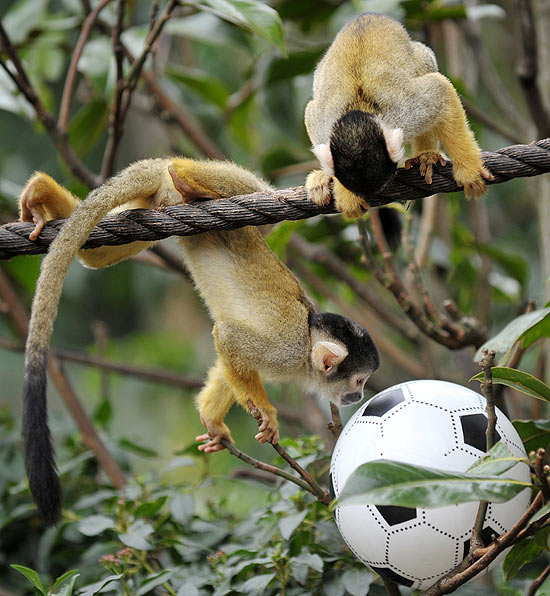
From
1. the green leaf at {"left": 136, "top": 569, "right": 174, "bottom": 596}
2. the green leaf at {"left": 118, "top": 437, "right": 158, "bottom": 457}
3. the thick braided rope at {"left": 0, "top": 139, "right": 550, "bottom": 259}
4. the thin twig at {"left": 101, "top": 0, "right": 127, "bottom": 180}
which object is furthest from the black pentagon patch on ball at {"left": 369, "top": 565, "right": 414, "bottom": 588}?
the thin twig at {"left": 101, "top": 0, "right": 127, "bottom": 180}

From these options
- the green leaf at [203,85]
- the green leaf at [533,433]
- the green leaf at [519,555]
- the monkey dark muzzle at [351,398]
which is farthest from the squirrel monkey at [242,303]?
the green leaf at [203,85]

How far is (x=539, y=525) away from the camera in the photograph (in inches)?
52.5

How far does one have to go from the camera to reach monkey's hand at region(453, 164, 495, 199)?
1.93 meters

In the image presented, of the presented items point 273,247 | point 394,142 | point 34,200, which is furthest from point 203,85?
point 394,142

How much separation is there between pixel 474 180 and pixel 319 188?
1.25ft

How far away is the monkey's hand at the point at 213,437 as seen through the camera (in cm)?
198

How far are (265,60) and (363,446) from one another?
2258mm

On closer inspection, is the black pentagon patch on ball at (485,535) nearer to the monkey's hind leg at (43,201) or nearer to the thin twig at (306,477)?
the thin twig at (306,477)

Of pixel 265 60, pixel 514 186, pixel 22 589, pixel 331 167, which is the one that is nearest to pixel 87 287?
pixel 514 186

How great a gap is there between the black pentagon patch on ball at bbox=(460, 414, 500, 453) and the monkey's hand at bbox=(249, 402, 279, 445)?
0.47 metres

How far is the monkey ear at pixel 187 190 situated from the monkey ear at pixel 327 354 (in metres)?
0.48

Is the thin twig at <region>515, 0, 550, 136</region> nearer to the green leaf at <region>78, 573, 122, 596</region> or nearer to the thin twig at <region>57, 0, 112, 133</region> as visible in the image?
the thin twig at <region>57, 0, 112, 133</region>

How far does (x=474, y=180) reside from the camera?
1933 mm

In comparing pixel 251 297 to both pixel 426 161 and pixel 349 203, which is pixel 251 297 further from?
pixel 426 161
